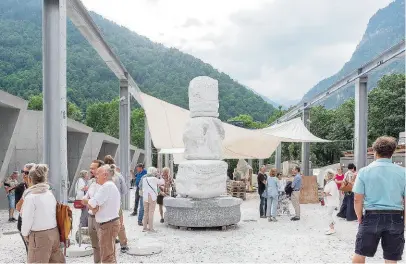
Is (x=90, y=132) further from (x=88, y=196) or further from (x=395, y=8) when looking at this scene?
(x=395, y=8)

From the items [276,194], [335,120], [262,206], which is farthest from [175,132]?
[335,120]

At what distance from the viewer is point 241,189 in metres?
16.6

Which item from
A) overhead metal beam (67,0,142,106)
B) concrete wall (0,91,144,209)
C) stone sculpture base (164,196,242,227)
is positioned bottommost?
stone sculpture base (164,196,242,227)

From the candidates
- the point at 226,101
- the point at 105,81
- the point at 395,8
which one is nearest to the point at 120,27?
the point at 105,81

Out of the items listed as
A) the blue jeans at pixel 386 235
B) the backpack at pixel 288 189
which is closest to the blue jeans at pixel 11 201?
the backpack at pixel 288 189

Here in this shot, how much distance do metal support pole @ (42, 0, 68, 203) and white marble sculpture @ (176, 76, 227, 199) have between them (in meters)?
3.56

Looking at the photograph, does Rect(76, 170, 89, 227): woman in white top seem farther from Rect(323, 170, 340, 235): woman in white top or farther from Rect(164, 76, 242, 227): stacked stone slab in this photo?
Rect(323, 170, 340, 235): woman in white top

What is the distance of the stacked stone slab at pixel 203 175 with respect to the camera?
945cm

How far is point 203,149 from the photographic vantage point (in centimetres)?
1001

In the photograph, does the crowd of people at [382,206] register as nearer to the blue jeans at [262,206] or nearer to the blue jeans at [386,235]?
the blue jeans at [386,235]

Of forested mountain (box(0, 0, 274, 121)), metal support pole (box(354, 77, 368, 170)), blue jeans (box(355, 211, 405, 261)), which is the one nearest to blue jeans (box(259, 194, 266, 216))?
metal support pole (box(354, 77, 368, 170))

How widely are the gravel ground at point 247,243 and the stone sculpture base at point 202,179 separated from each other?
892mm

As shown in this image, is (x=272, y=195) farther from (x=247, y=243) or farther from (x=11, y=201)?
(x=11, y=201)

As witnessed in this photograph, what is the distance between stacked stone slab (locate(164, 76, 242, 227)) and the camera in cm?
945
